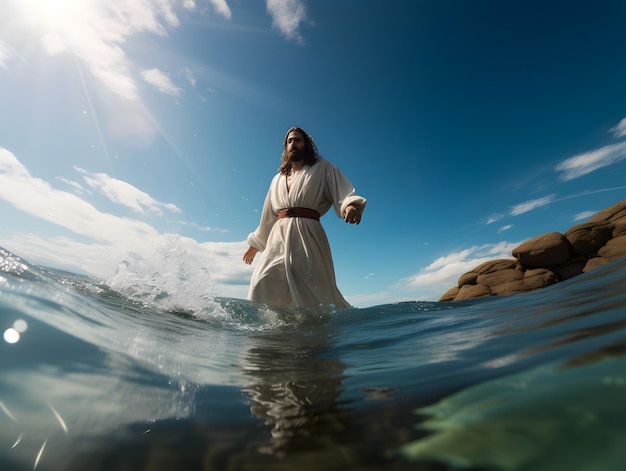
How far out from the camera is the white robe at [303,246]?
11.8ft

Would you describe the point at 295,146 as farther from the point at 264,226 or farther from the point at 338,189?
the point at 264,226

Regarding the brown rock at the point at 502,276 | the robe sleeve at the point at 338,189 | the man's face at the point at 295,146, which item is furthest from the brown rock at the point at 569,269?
the man's face at the point at 295,146

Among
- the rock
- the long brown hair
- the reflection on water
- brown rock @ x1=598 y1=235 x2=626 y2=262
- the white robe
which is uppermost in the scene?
the rock

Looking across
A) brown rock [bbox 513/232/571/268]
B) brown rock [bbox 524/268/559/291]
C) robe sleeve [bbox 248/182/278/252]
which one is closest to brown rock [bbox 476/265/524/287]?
brown rock [bbox 524/268/559/291]

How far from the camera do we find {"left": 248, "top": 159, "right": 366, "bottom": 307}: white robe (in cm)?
359

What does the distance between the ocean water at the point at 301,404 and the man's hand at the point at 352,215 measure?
7.45 feet

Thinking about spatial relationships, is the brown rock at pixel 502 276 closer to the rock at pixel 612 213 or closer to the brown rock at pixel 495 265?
the brown rock at pixel 495 265

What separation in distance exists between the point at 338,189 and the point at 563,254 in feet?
35.2

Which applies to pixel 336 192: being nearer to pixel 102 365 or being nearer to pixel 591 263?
pixel 102 365

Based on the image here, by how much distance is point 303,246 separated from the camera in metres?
3.77

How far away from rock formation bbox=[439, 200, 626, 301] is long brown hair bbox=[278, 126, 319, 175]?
27.3ft

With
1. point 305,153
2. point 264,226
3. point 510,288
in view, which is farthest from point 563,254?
point 264,226

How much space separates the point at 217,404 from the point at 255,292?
2843mm

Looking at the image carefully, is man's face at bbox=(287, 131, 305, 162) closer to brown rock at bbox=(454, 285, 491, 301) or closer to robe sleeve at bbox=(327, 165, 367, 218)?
robe sleeve at bbox=(327, 165, 367, 218)
